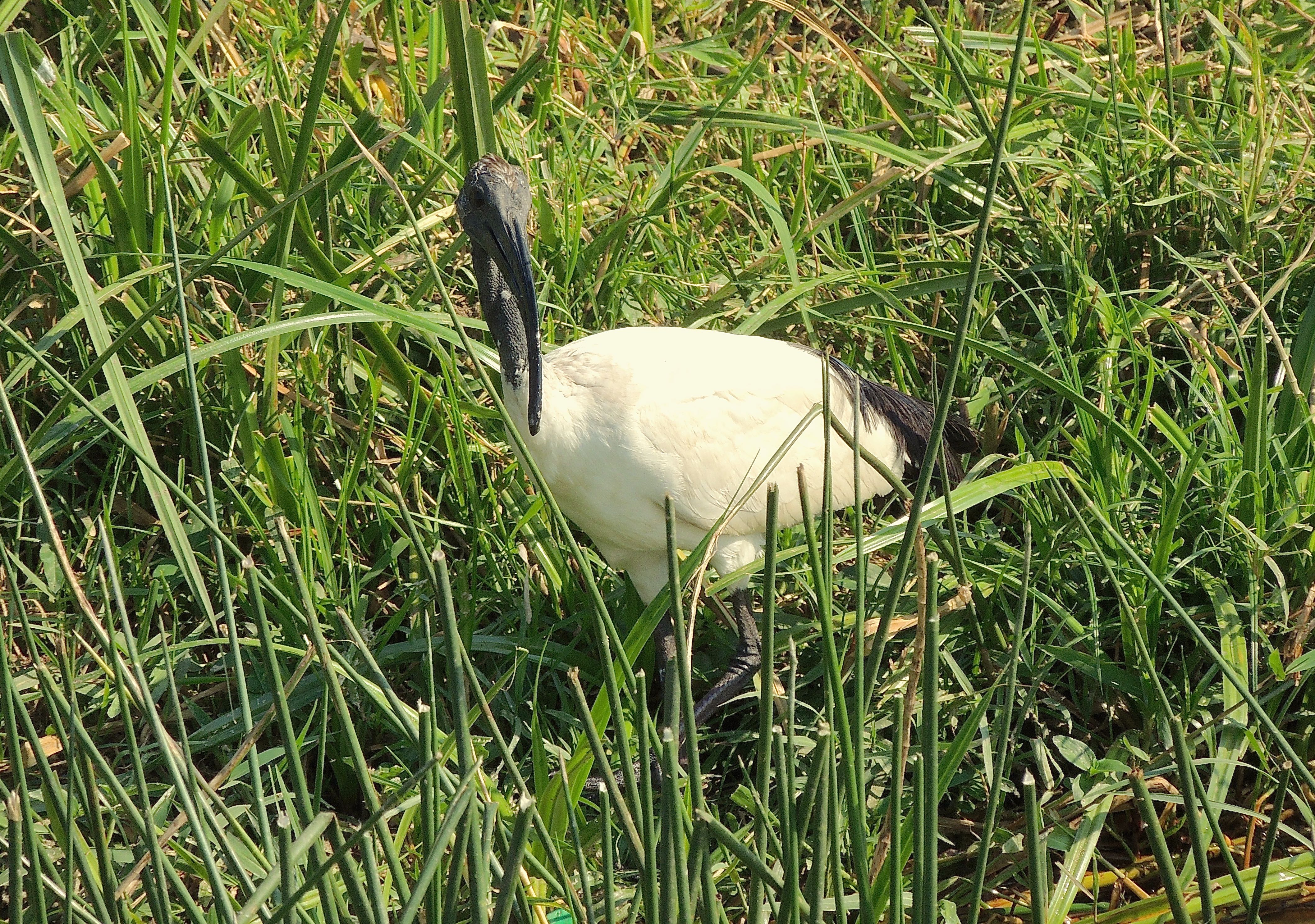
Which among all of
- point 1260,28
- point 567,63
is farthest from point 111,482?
point 1260,28

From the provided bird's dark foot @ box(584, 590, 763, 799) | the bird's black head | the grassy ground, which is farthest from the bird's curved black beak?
bird's dark foot @ box(584, 590, 763, 799)

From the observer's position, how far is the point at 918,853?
1361mm

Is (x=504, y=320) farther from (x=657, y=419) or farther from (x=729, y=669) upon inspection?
(x=729, y=669)

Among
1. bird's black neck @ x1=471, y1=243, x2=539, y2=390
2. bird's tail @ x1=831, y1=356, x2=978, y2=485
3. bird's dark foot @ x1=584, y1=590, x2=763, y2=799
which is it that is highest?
bird's black neck @ x1=471, y1=243, x2=539, y2=390

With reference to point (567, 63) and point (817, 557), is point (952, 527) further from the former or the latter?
point (567, 63)

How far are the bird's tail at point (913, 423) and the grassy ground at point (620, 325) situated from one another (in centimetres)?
7

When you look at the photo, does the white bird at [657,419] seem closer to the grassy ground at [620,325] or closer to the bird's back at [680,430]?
the bird's back at [680,430]

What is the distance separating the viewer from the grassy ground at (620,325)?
190cm

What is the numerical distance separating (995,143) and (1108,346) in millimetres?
2041

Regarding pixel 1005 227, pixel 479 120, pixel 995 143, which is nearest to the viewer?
pixel 995 143

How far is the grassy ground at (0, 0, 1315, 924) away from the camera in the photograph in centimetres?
190

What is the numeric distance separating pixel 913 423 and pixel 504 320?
1034mm

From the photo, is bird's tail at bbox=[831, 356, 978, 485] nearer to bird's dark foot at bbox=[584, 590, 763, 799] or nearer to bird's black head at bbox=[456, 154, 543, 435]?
bird's dark foot at bbox=[584, 590, 763, 799]

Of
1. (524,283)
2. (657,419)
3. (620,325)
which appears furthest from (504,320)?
(620,325)
